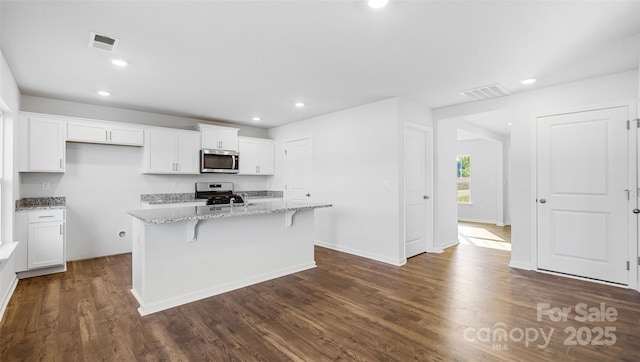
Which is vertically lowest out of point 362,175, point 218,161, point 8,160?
point 362,175

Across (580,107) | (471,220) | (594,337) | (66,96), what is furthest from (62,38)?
(471,220)

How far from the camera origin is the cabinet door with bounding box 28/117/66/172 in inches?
154

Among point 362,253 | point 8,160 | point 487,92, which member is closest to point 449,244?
point 362,253

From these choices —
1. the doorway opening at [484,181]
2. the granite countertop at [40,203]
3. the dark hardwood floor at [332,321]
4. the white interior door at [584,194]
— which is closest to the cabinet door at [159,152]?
the granite countertop at [40,203]

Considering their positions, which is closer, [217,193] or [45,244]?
[45,244]

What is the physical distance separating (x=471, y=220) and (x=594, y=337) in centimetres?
651

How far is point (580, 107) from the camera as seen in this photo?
3.55 metres

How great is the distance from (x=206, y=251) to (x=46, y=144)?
2929 millimetres

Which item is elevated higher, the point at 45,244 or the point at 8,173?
the point at 8,173

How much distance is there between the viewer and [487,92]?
399 cm

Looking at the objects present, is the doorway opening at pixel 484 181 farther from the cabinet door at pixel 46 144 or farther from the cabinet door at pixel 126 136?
the cabinet door at pixel 46 144

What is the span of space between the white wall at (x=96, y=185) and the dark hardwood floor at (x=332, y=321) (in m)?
1.00

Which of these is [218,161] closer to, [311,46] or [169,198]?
[169,198]

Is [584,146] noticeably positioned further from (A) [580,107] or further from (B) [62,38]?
(B) [62,38]
